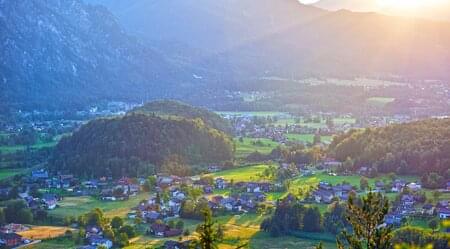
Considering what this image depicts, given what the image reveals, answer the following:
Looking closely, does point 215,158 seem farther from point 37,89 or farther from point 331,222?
point 37,89

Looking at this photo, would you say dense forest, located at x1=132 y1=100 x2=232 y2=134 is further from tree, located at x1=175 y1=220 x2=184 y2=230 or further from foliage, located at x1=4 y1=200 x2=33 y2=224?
tree, located at x1=175 y1=220 x2=184 y2=230

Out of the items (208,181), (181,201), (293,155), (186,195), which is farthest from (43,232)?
(293,155)

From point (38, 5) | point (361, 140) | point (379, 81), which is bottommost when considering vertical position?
point (361, 140)

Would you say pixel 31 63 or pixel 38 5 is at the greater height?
pixel 38 5

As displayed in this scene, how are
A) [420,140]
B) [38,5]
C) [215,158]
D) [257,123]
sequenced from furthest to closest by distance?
1. [38,5]
2. [257,123]
3. [215,158]
4. [420,140]

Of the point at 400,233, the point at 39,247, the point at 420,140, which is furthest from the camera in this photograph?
the point at 420,140

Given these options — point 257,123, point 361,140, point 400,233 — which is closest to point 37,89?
point 257,123

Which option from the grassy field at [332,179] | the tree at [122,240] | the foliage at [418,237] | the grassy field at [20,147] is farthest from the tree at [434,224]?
the grassy field at [20,147]

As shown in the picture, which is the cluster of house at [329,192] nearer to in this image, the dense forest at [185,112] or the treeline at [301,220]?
the treeline at [301,220]
